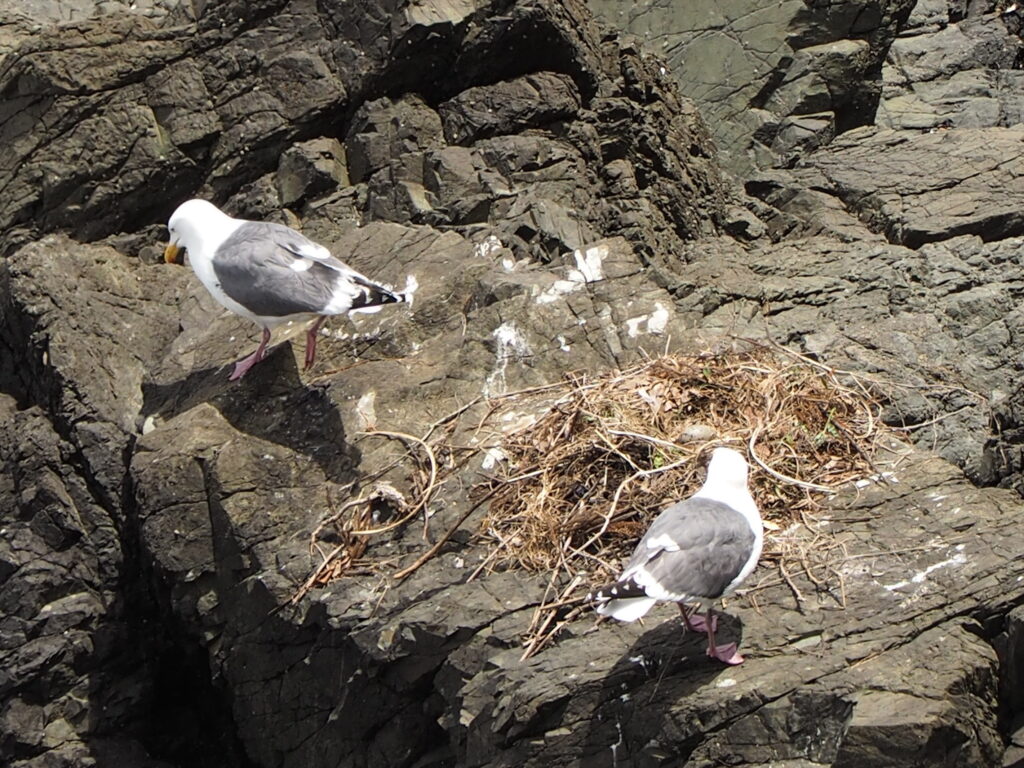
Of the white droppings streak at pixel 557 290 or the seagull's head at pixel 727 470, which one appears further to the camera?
the white droppings streak at pixel 557 290

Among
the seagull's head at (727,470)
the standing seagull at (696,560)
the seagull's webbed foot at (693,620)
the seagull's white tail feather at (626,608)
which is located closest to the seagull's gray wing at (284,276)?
the seagull's head at (727,470)

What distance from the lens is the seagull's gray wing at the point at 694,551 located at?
586 cm

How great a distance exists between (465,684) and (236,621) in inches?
69.6

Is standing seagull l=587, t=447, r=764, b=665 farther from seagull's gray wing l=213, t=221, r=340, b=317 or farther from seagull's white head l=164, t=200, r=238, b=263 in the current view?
seagull's white head l=164, t=200, r=238, b=263

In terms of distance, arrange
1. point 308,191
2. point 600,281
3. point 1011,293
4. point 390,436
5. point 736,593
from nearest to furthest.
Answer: point 736,593 → point 390,436 → point 600,281 → point 1011,293 → point 308,191

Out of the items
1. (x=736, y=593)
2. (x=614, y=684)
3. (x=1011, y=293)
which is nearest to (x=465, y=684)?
(x=614, y=684)

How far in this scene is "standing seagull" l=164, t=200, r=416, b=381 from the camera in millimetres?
7871

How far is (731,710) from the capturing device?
19.0 feet

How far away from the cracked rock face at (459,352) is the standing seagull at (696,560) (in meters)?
0.28

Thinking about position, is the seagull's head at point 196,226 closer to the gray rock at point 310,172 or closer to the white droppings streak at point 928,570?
the gray rock at point 310,172

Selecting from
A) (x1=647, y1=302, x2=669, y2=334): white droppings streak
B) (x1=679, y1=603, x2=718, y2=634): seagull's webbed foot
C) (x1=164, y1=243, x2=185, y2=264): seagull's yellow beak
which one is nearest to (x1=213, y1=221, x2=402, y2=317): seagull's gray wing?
(x1=164, y1=243, x2=185, y2=264): seagull's yellow beak

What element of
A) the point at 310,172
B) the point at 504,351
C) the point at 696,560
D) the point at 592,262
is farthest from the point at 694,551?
the point at 310,172

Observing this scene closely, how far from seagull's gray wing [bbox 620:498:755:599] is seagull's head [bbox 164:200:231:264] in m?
3.59

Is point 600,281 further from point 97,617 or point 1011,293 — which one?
point 97,617
